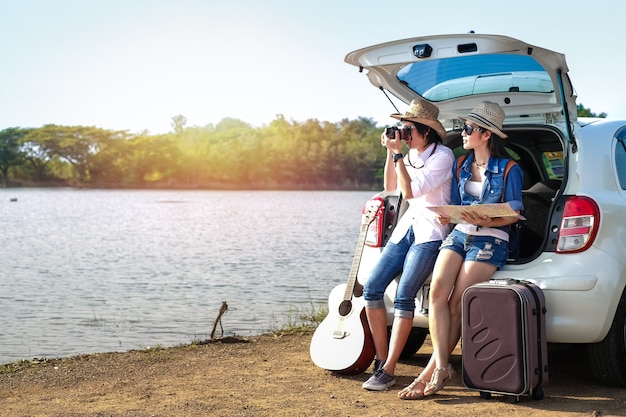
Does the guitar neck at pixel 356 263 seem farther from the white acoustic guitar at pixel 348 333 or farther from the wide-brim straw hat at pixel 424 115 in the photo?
the wide-brim straw hat at pixel 424 115

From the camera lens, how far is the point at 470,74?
6.28 metres

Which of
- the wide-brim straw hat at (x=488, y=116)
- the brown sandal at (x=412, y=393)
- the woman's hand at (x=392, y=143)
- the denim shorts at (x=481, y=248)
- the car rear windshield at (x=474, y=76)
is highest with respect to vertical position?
the car rear windshield at (x=474, y=76)

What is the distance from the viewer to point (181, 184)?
150125 mm

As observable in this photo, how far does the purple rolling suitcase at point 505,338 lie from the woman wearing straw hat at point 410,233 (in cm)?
49

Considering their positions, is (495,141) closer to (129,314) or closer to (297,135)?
(129,314)

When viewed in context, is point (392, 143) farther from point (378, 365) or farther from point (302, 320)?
point (302, 320)

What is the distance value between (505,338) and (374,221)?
1423 millimetres

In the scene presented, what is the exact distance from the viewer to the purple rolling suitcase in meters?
5.13

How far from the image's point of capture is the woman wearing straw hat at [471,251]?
17.9ft

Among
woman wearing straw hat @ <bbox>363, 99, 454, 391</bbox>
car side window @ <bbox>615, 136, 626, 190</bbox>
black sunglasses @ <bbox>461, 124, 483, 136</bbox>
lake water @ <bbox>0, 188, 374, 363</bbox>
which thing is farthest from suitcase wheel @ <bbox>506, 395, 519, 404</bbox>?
lake water @ <bbox>0, 188, 374, 363</bbox>

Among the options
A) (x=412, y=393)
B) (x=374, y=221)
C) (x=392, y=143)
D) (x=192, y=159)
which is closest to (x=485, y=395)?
(x=412, y=393)

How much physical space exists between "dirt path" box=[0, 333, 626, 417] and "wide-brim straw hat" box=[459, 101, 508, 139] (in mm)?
1670

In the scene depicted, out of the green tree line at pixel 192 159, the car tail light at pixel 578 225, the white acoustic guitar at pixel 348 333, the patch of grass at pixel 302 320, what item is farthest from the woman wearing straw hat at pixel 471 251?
the green tree line at pixel 192 159

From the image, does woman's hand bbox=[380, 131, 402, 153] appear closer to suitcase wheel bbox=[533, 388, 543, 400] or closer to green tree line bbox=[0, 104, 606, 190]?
suitcase wheel bbox=[533, 388, 543, 400]
